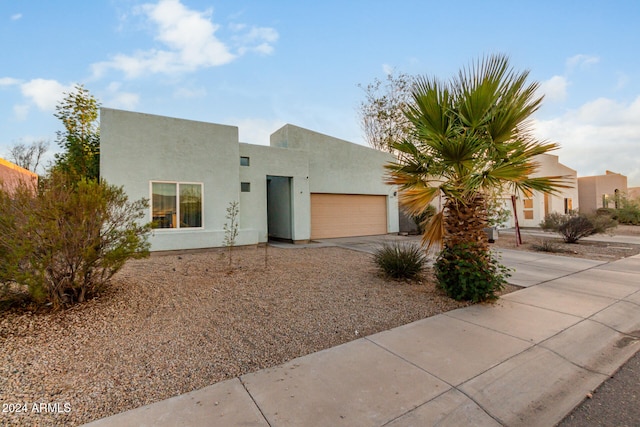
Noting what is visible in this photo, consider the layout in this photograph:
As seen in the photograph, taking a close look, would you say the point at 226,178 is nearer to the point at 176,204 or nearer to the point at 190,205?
the point at 190,205

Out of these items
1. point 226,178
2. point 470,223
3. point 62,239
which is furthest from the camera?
Answer: point 226,178

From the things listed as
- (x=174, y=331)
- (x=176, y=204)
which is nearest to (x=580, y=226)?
(x=174, y=331)

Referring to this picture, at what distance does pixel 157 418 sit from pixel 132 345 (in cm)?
145

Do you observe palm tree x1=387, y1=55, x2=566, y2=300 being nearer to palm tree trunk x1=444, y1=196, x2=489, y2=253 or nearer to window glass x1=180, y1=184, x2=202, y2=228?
palm tree trunk x1=444, y1=196, x2=489, y2=253

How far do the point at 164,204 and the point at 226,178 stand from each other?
7.32ft

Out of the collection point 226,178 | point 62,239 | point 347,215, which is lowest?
point 62,239

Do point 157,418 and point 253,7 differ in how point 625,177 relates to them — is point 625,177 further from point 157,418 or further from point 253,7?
point 157,418

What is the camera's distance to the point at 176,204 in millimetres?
9789

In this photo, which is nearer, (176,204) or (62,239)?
(62,239)

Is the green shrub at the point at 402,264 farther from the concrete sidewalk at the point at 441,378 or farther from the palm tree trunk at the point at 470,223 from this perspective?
the concrete sidewalk at the point at 441,378

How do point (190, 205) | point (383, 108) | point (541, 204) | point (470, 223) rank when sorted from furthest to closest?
1. point (383, 108)
2. point (541, 204)
3. point (190, 205)
4. point (470, 223)

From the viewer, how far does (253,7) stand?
874 centimetres

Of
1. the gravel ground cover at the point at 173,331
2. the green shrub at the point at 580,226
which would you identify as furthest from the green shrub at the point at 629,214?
the gravel ground cover at the point at 173,331

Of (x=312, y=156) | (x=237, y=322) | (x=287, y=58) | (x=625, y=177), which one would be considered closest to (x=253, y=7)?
(x=287, y=58)
